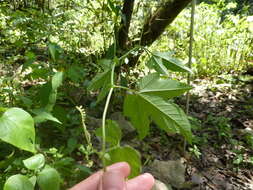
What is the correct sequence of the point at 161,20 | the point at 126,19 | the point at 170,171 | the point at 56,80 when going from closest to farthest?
the point at 56,80
the point at 170,171
the point at 126,19
the point at 161,20

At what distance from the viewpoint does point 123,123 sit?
1.86 metres

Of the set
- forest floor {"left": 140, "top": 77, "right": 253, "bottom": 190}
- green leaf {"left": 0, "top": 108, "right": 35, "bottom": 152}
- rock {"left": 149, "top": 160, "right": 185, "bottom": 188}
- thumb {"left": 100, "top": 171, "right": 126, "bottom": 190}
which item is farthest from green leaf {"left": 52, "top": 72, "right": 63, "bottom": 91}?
forest floor {"left": 140, "top": 77, "right": 253, "bottom": 190}

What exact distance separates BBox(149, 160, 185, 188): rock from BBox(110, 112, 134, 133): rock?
0.32 meters

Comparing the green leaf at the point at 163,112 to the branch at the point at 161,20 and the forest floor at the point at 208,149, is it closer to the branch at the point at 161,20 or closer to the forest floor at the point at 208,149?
the forest floor at the point at 208,149

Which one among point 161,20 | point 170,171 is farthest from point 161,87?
point 161,20

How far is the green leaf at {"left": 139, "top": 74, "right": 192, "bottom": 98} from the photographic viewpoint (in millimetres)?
427

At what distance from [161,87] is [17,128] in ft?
0.82

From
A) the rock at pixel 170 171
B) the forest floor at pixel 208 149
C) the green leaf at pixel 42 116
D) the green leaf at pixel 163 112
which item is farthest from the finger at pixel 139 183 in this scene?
the rock at pixel 170 171

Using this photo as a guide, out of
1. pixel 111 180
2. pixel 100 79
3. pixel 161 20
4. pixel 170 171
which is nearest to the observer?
pixel 111 180

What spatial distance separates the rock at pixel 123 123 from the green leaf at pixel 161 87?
142 centimetres

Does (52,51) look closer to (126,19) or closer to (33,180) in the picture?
(33,180)

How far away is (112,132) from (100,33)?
5.72 ft

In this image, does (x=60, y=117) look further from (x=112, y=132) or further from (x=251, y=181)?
(x=251, y=181)

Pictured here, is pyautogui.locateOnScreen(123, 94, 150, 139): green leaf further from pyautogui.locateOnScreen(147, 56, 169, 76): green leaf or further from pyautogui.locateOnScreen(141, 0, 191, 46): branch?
pyautogui.locateOnScreen(141, 0, 191, 46): branch
